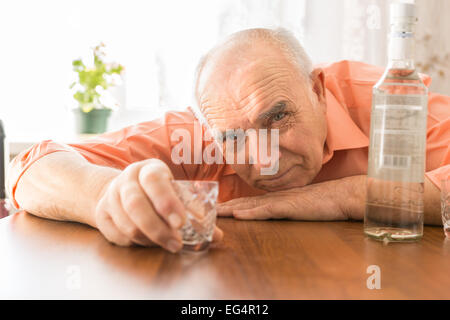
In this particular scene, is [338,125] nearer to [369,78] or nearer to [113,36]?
[369,78]

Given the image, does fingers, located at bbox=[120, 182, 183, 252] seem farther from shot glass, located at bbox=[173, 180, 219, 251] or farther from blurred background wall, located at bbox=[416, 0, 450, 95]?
blurred background wall, located at bbox=[416, 0, 450, 95]

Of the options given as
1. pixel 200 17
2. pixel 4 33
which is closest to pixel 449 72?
pixel 200 17

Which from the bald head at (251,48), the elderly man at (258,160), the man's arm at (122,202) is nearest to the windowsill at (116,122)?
the elderly man at (258,160)

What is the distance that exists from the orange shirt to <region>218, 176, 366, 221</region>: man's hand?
8.3 inches

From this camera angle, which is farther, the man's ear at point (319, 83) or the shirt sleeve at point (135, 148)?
the man's ear at point (319, 83)

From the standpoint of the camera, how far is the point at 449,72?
2.53 meters

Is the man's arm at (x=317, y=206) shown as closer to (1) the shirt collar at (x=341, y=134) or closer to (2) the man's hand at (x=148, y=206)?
(1) the shirt collar at (x=341, y=134)

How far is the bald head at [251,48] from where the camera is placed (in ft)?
3.73

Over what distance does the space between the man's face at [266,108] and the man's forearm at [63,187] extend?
31 centimetres

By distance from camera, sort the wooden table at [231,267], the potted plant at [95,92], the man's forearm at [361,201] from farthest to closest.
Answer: the potted plant at [95,92] → the man's forearm at [361,201] → the wooden table at [231,267]

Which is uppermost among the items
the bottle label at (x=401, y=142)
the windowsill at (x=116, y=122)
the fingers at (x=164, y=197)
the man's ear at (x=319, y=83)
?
the man's ear at (x=319, y=83)

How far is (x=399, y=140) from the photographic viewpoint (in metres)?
0.77

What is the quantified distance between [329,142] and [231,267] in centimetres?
70

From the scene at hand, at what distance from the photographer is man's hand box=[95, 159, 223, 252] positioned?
0.65m
